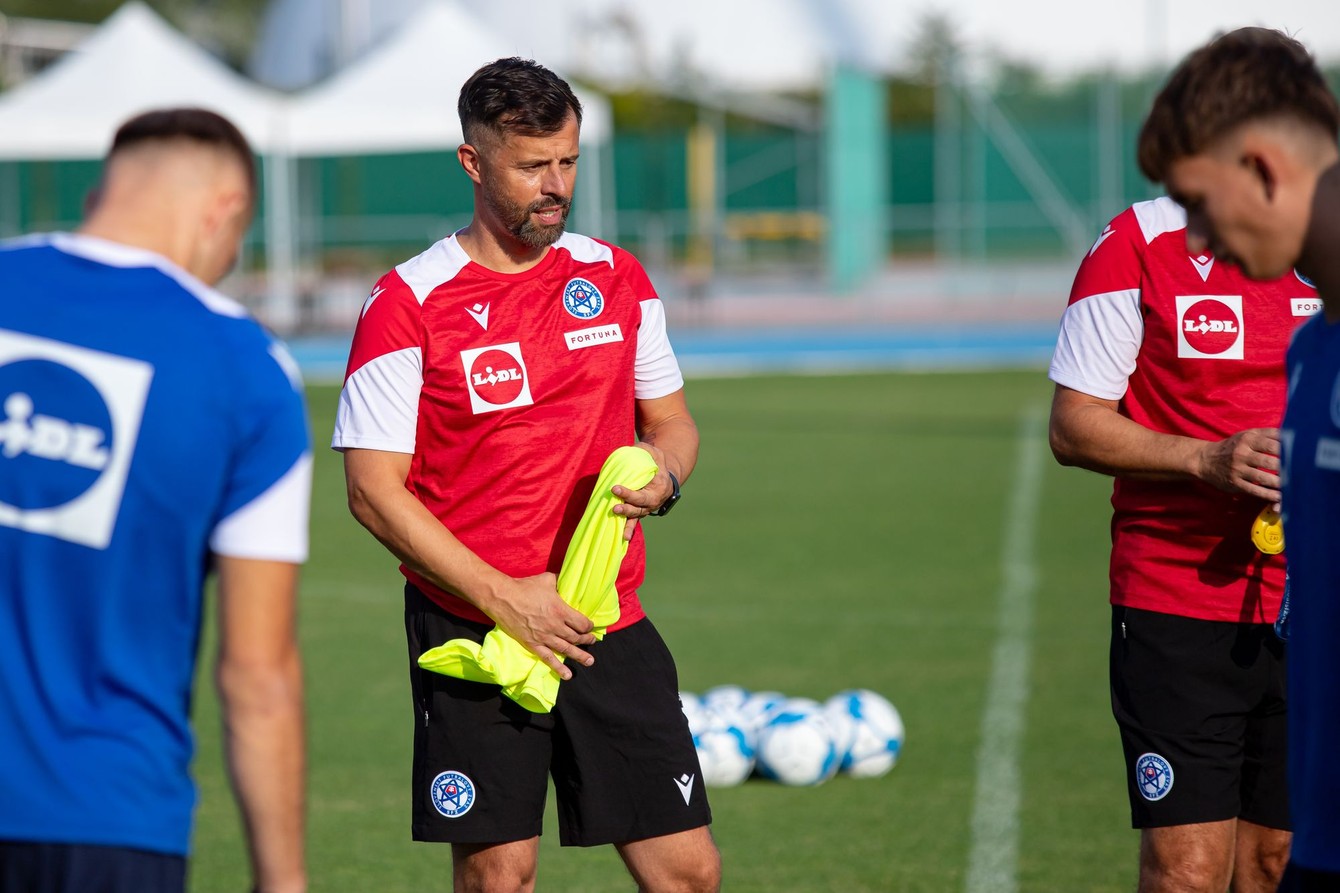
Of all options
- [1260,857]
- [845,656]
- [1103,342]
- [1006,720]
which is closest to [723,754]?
[1006,720]

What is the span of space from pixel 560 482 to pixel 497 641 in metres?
0.43

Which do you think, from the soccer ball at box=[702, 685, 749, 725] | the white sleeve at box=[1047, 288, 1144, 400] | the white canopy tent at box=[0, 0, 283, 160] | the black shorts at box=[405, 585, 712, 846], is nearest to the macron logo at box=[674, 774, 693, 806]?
the black shorts at box=[405, 585, 712, 846]

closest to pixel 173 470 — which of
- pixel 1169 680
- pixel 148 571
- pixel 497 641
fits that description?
pixel 148 571

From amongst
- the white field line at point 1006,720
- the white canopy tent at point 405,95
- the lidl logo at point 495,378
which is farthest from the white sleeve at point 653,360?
the white canopy tent at point 405,95

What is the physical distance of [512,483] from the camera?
3.95 meters

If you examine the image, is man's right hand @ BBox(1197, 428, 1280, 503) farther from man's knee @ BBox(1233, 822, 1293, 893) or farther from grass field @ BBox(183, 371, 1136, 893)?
grass field @ BBox(183, 371, 1136, 893)

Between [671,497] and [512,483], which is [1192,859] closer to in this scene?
[671,497]

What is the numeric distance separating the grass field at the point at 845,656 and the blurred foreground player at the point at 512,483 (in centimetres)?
173

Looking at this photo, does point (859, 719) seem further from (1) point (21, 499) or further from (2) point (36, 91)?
(2) point (36, 91)

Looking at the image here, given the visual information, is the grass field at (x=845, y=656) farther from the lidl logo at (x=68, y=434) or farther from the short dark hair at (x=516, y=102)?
Answer: the lidl logo at (x=68, y=434)

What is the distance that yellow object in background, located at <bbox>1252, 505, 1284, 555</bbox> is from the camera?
151 inches

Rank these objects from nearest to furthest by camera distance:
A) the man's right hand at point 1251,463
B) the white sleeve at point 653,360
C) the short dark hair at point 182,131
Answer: the short dark hair at point 182,131 < the man's right hand at point 1251,463 < the white sleeve at point 653,360

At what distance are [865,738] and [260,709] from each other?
14.8 ft

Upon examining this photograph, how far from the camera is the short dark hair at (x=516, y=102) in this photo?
3926 mm
